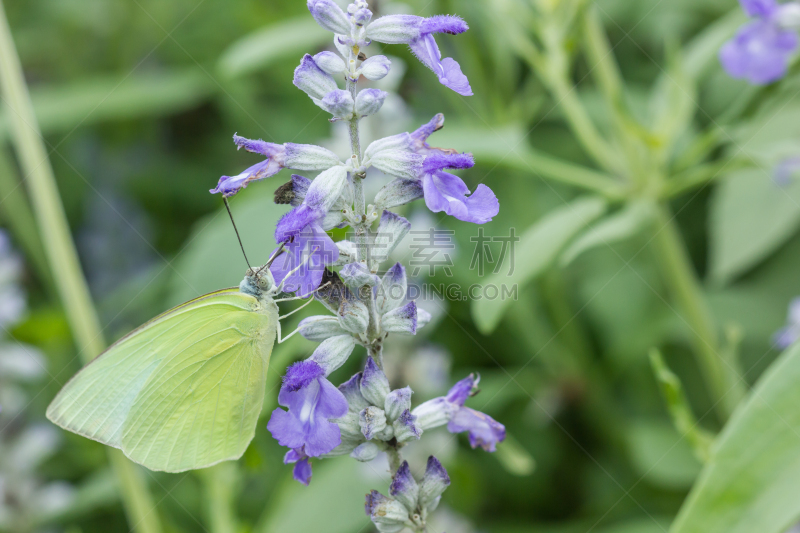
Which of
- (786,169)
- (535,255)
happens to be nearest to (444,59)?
(535,255)

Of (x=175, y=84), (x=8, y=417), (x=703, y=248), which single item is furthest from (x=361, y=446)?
(x=175, y=84)

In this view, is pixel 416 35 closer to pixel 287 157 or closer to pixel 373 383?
pixel 287 157

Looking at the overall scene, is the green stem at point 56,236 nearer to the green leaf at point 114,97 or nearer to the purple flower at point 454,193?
the green leaf at point 114,97

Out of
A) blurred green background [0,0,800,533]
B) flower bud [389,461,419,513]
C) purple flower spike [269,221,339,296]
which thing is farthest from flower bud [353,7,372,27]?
blurred green background [0,0,800,533]

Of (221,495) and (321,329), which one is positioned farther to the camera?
(221,495)

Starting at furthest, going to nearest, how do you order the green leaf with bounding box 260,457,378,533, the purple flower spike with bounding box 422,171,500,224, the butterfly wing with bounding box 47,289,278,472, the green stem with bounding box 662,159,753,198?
the green leaf with bounding box 260,457,378,533, the green stem with bounding box 662,159,753,198, the butterfly wing with bounding box 47,289,278,472, the purple flower spike with bounding box 422,171,500,224

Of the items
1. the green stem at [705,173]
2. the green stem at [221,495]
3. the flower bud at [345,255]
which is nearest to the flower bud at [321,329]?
the flower bud at [345,255]

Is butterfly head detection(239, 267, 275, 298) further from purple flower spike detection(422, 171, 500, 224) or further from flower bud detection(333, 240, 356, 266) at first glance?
purple flower spike detection(422, 171, 500, 224)

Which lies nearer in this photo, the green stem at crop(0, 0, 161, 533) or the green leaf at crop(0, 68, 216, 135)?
the green stem at crop(0, 0, 161, 533)
